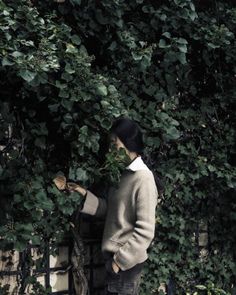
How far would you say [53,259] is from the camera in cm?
404

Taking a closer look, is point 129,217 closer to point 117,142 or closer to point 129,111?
point 117,142

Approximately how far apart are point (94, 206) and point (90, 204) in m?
0.04

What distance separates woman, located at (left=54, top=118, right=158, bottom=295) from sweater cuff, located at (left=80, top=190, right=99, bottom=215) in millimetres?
57

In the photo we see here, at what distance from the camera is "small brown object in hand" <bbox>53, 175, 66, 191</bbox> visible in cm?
353

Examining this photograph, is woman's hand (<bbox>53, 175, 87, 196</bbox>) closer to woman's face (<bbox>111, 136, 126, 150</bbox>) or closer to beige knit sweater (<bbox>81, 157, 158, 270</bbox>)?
beige knit sweater (<bbox>81, 157, 158, 270</bbox>)

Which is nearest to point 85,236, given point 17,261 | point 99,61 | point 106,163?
point 17,261

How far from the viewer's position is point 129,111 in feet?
13.0

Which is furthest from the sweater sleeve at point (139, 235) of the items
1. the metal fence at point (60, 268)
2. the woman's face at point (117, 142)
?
the metal fence at point (60, 268)

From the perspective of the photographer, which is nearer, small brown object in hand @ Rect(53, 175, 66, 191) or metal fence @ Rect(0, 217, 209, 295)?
small brown object in hand @ Rect(53, 175, 66, 191)

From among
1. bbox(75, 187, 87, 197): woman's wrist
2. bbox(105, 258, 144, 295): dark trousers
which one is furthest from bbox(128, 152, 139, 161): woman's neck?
bbox(105, 258, 144, 295): dark trousers

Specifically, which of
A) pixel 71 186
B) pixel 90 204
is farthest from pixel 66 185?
pixel 90 204

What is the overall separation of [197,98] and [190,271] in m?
1.47

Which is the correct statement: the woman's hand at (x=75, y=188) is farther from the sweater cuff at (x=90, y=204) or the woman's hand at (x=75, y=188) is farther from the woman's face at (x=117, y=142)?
the woman's face at (x=117, y=142)

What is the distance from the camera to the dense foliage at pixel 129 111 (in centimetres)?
327
